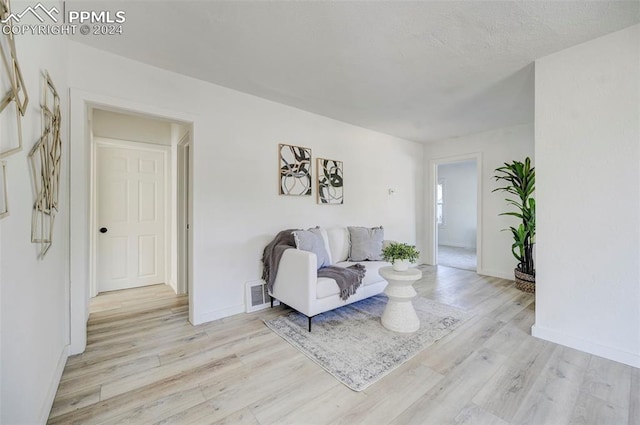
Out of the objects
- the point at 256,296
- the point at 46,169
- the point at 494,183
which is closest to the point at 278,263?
the point at 256,296

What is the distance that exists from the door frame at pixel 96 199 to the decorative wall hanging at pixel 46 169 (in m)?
1.74

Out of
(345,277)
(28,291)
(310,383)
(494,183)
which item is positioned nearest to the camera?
(28,291)

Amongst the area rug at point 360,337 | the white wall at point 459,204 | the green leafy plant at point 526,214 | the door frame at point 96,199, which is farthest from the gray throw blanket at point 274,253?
the white wall at point 459,204

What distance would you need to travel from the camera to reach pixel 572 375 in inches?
72.5

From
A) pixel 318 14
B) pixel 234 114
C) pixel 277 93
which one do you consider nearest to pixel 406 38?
pixel 318 14

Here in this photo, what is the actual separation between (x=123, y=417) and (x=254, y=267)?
5.49ft

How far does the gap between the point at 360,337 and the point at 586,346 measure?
6.05ft

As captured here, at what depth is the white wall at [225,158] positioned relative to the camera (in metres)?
2.30

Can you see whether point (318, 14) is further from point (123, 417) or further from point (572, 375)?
point (572, 375)

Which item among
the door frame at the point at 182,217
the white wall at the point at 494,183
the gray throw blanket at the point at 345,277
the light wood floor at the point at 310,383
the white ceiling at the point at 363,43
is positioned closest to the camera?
the light wood floor at the point at 310,383

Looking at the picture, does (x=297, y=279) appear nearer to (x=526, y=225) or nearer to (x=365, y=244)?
(x=365, y=244)

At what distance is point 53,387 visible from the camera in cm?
158

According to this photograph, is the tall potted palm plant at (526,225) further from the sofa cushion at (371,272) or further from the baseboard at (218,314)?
the baseboard at (218,314)

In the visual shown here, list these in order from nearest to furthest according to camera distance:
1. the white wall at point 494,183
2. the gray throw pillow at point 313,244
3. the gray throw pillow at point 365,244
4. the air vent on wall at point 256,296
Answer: the gray throw pillow at point 313,244 → the air vent on wall at point 256,296 → the gray throw pillow at point 365,244 → the white wall at point 494,183
